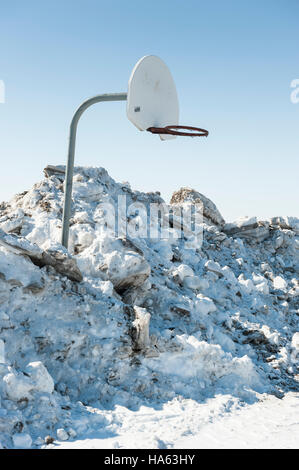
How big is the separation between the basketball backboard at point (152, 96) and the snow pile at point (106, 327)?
2.13 m

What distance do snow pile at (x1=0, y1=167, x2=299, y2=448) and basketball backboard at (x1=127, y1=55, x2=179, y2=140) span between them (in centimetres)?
213

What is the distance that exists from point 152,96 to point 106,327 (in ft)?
10.3

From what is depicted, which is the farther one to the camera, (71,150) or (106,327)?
(71,150)

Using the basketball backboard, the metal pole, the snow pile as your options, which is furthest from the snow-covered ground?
the basketball backboard

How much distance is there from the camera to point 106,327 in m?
5.41

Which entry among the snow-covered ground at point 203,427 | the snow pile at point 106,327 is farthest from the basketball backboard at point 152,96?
the snow-covered ground at point 203,427

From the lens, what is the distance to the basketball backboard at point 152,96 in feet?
16.8

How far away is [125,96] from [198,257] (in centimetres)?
490

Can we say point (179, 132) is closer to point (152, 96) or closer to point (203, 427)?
point (152, 96)

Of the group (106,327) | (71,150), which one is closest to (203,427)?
(106,327)

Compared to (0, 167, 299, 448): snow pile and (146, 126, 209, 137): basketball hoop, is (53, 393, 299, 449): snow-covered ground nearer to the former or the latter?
(0, 167, 299, 448): snow pile

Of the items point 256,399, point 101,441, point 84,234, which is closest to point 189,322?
point 256,399
